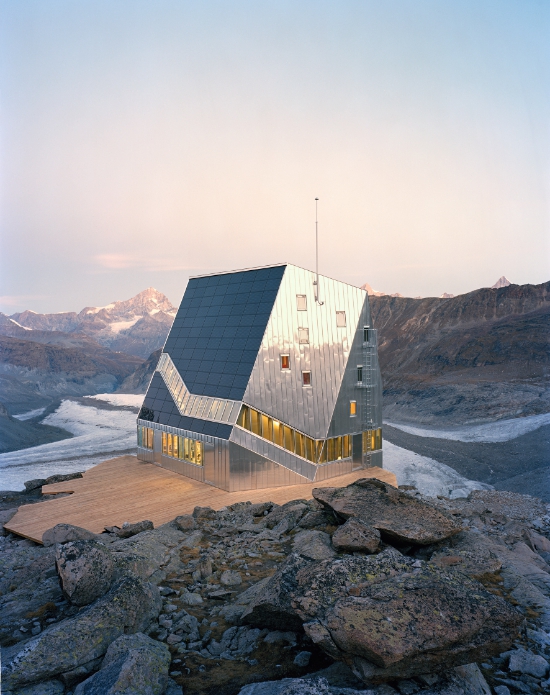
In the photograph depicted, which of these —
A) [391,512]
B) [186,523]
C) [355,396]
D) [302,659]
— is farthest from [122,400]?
[302,659]

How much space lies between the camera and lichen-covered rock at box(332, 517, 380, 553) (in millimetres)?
9867

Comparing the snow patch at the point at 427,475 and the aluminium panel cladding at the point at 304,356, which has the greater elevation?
the aluminium panel cladding at the point at 304,356

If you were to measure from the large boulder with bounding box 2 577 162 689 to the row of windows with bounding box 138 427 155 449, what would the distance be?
773 inches

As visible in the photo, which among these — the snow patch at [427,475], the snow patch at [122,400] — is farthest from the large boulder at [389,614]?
the snow patch at [122,400]

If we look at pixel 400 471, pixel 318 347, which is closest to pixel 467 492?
pixel 400 471

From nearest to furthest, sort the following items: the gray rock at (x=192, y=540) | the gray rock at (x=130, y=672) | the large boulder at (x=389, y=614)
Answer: the large boulder at (x=389, y=614) < the gray rock at (x=130, y=672) < the gray rock at (x=192, y=540)

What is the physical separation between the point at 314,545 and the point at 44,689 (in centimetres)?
540

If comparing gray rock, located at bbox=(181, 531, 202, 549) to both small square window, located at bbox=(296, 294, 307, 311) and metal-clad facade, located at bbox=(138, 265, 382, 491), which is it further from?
small square window, located at bbox=(296, 294, 307, 311)

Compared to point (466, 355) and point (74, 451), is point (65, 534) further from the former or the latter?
point (466, 355)

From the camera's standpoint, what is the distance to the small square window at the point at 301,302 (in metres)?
25.5

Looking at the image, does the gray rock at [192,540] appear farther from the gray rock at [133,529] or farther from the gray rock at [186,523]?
the gray rock at [133,529]

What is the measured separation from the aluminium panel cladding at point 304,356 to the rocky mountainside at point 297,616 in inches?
473

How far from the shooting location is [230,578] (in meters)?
10.3

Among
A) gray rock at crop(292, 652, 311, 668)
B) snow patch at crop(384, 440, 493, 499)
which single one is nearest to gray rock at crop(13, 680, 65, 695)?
gray rock at crop(292, 652, 311, 668)
